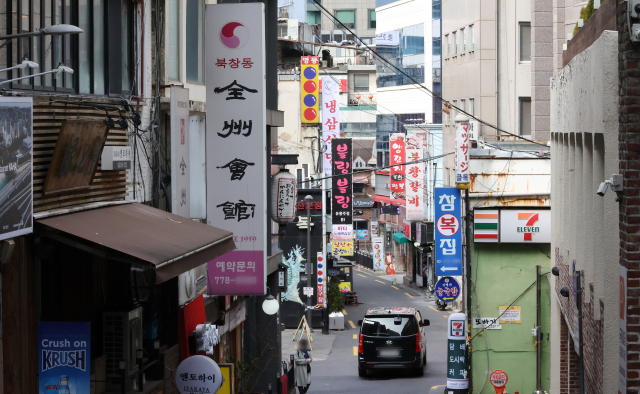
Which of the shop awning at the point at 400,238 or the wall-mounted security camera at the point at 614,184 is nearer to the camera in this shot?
the wall-mounted security camera at the point at 614,184

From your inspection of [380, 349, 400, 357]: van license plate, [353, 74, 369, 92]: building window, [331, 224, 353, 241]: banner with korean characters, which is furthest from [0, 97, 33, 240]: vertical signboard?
[353, 74, 369, 92]: building window

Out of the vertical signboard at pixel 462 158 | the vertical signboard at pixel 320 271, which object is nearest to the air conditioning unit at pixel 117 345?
the vertical signboard at pixel 462 158

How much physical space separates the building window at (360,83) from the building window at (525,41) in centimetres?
4370

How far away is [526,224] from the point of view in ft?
77.4

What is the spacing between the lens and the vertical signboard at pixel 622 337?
24.4 feet

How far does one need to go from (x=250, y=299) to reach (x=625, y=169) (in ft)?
43.8

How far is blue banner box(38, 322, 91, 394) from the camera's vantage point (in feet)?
28.5

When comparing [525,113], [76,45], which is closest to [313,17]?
[525,113]

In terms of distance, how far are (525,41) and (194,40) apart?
24.4m

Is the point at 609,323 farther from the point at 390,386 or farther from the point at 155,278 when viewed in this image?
the point at 390,386

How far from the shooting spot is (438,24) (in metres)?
59.6

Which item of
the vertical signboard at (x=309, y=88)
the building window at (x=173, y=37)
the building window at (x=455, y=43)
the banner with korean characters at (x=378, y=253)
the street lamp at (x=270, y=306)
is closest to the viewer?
the building window at (x=173, y=37)

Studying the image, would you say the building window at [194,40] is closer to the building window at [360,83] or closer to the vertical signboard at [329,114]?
the vertical signboard at [329,114]

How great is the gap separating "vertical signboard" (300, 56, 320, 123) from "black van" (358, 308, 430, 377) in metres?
21.5
